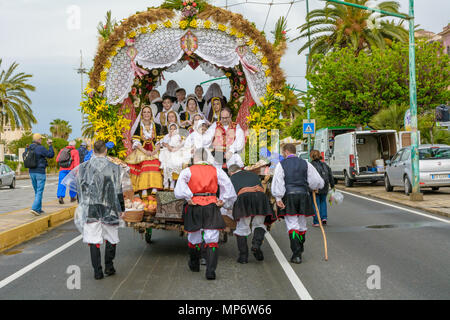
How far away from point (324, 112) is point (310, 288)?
84.1ft

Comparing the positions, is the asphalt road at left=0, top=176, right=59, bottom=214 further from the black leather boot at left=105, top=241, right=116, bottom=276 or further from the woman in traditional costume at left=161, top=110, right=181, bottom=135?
the black leather boot at left=105, top=241, right=116, bottom=276

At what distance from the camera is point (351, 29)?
1242 inches

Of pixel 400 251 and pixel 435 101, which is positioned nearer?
pixel 400 251

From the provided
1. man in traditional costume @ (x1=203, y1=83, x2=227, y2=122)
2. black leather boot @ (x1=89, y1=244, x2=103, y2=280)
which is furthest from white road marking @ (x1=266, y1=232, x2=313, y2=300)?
man in traditional costume @ (x1=203, y1=83, x2=227, y2=122)

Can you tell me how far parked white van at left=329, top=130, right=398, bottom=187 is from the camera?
24.2 m

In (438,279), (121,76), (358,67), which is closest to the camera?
(438,279)

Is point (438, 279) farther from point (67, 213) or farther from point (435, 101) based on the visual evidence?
point (435, 101)

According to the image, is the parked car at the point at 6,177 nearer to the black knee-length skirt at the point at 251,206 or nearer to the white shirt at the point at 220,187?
the black knee-length skirt at the point at 251,206

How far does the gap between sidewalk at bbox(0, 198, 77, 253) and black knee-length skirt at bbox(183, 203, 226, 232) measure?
4221 millimetres

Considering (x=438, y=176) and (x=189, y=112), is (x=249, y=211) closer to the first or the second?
(x=189, y=112)

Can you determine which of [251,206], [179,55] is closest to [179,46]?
[179,55]

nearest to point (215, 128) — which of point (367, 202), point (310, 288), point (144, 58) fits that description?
point (144, 58)

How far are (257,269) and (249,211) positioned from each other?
3.06 ft

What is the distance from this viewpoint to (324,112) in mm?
31172
